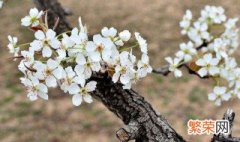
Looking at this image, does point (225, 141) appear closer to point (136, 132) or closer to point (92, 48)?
point (136, 132)

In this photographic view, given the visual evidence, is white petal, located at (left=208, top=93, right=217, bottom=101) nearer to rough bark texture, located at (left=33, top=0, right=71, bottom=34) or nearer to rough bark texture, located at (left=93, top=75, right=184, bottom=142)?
rough bark texture, located at (left=93, top=75, right=184, bottom=142)

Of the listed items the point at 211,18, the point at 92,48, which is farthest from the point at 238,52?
the point at 92,48

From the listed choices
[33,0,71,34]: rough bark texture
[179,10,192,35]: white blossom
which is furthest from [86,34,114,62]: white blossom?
[179,10,192,35]: white blossom

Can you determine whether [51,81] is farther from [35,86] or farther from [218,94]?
[218,94]

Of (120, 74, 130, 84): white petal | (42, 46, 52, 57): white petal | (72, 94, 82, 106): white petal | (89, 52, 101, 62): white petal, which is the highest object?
(42, 46, 52, 57): white petal

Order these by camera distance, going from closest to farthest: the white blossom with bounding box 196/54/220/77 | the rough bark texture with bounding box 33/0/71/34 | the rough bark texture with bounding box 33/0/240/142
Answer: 1. the rough bark texture with bounding box 33/0/240/142
2. the white blossom with bounding box 196/54/220/77
3. the rough bark texture with bounding box 33/0/71/34

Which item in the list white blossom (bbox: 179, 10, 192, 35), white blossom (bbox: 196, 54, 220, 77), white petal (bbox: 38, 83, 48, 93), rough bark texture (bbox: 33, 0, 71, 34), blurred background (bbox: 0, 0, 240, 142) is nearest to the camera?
white petal (bbox: 38, 83, 48, 93)
